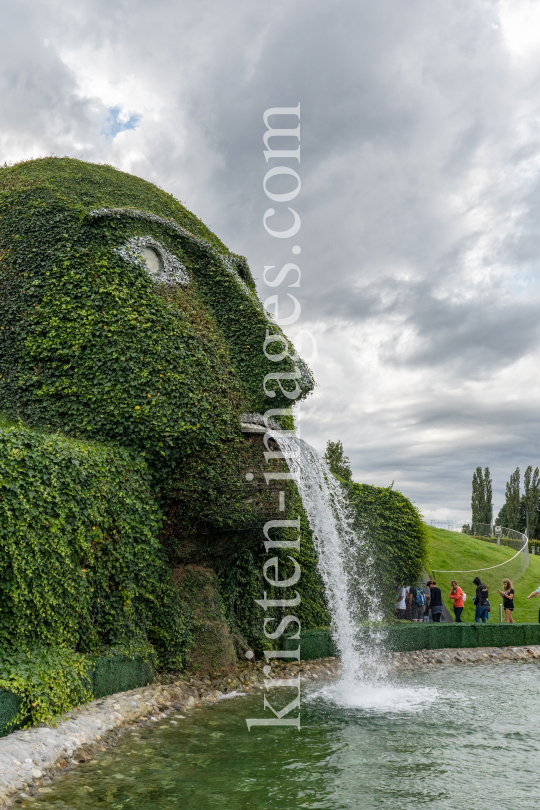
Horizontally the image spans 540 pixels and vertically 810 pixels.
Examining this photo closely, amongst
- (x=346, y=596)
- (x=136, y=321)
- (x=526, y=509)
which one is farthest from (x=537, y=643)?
(x=526, y=509)

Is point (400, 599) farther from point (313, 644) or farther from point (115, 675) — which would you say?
point (115, 675)

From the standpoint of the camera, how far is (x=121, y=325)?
11148mm

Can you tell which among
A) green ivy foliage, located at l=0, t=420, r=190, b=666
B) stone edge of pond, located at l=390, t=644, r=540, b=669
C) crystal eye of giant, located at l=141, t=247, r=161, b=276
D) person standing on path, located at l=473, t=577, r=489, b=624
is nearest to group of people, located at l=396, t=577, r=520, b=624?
person standing on path, located at l=473, t=577, r=489, b=624

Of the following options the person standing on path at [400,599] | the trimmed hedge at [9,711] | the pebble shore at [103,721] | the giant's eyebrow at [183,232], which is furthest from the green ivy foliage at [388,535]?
the trimmed hedge at [9,711]

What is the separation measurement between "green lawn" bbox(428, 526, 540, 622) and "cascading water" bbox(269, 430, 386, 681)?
303 inches

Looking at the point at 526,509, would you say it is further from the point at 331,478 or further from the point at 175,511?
the point at 175,511

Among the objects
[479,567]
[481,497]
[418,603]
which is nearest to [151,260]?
[418,603]

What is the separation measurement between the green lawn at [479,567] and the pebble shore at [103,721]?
10841mm

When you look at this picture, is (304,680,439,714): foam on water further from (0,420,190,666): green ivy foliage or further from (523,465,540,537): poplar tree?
(523,465,540,537): poplar tree

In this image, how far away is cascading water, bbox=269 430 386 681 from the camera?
1273 centimetres

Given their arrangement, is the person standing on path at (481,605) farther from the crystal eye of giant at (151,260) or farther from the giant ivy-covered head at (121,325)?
the crystal eye of giant at (151,260)

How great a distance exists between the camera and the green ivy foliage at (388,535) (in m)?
16.4

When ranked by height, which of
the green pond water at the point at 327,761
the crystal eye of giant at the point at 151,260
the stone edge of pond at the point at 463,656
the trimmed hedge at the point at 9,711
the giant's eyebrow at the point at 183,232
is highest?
the giant's eyebrow at the point at 183,232

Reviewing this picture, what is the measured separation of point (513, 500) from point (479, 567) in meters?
33.6
